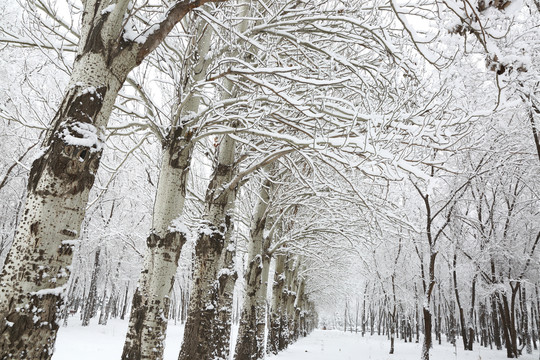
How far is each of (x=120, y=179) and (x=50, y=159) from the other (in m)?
19.2

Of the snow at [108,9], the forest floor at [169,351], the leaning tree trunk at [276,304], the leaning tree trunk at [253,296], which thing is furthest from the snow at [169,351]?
the snow at [108,9]

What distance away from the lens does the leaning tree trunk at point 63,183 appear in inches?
86.9

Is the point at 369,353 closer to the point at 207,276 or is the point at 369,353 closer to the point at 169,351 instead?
the point at 169,351

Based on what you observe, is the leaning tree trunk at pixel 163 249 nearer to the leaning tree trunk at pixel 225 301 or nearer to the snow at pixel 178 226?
the snow at pixel 178 226

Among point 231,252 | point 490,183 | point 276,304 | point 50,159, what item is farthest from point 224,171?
point 490,183

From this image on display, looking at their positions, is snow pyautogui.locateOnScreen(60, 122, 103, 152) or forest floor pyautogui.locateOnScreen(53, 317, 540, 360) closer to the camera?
snow pyautogui.locateOnScreen(60, 122, 103, 152)

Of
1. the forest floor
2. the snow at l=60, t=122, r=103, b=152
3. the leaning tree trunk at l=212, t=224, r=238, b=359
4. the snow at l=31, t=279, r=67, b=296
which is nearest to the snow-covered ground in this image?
the forest floor

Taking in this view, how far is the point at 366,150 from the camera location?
3713 millimetres

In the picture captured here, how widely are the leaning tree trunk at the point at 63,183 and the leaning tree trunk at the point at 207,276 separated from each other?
10.2 ft

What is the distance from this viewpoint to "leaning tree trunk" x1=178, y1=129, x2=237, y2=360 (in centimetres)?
534

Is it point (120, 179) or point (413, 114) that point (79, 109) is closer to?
point (413, 114)

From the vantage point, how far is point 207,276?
550cm

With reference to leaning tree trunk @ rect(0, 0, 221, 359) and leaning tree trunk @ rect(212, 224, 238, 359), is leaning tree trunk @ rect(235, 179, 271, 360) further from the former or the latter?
leaning tree trunk @ rect(0, 0, 221, 359)

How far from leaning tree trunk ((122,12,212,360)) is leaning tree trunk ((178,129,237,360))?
47.8 inches
